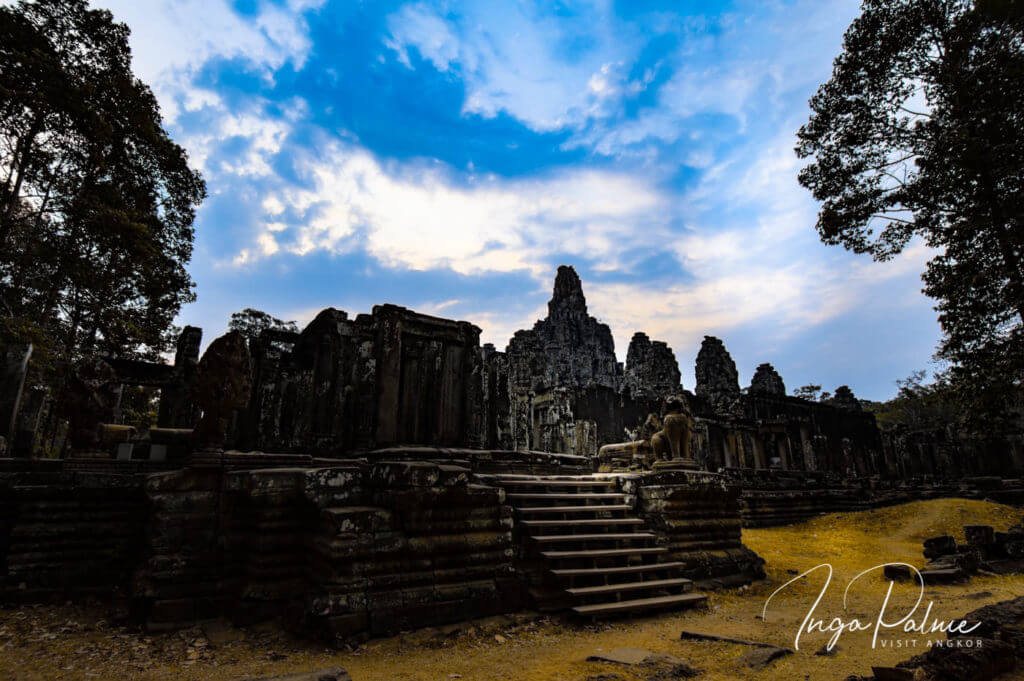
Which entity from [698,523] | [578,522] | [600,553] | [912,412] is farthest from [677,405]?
[912,412]

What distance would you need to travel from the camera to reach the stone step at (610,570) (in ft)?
18.5

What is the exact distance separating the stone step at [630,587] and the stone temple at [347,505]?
22mm

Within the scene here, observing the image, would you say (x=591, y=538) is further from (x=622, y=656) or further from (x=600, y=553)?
(x=622, y=656)

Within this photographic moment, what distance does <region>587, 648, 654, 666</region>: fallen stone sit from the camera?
3983 millimetres

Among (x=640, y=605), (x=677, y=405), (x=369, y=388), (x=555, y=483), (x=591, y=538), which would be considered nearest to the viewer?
(x=640, y=605)

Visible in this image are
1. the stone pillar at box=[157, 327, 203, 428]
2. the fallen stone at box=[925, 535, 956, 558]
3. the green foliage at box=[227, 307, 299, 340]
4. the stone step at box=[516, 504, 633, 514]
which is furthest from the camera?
the green foliage at box=[227, 307, 299, 340]

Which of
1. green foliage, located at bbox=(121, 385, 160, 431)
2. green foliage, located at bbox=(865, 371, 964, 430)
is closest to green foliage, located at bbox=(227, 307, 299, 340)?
green foliage, located at bbox=(121, 385, 160, 431)

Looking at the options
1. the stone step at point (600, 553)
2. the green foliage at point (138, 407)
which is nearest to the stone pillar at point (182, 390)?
the green foliage at point (138, 407)

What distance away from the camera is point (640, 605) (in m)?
5.47

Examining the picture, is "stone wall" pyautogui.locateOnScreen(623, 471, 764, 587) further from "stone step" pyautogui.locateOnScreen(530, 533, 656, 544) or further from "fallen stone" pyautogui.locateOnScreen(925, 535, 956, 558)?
"fallen stone" pyautogui.locateOnScreen(925, 535, 956, 558)

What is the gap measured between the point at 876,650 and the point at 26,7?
2145cm

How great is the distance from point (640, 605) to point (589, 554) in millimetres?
809

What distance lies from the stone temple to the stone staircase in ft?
0.09

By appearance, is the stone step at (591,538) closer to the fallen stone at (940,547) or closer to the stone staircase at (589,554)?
the stone staircase at (589,554)
